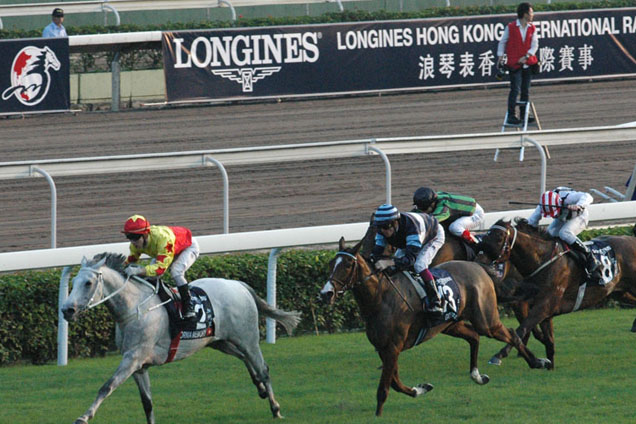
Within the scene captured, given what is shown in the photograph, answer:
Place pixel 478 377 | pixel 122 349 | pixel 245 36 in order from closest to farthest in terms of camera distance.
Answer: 1. pixel 122 349
2. pixel 478 377
3. pixel 245 36

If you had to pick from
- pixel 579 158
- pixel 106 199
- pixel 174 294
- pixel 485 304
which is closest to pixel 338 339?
pixel 485 304

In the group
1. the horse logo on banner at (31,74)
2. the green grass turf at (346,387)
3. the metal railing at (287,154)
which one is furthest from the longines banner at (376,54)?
the green grass turf at (346,387)

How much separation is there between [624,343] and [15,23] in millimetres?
11547

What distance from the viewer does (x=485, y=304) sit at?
796 centimetres

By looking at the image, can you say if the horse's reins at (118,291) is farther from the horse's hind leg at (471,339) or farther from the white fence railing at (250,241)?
the horse's hind leg at (471,339)

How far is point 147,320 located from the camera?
7.02m

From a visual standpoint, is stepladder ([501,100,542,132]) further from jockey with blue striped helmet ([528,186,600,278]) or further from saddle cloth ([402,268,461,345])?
saddle cloth ([402,268,461,345])

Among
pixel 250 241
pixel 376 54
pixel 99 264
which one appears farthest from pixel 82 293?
pixel 376 54

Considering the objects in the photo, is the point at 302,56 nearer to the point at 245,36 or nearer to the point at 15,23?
the point at 245,36

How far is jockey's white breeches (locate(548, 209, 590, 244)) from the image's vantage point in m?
8.66

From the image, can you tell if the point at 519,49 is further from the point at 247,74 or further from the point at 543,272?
the point at 543,272

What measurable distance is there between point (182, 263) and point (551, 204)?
9.11 feet

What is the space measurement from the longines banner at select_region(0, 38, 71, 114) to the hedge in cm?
639

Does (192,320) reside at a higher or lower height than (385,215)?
lower
